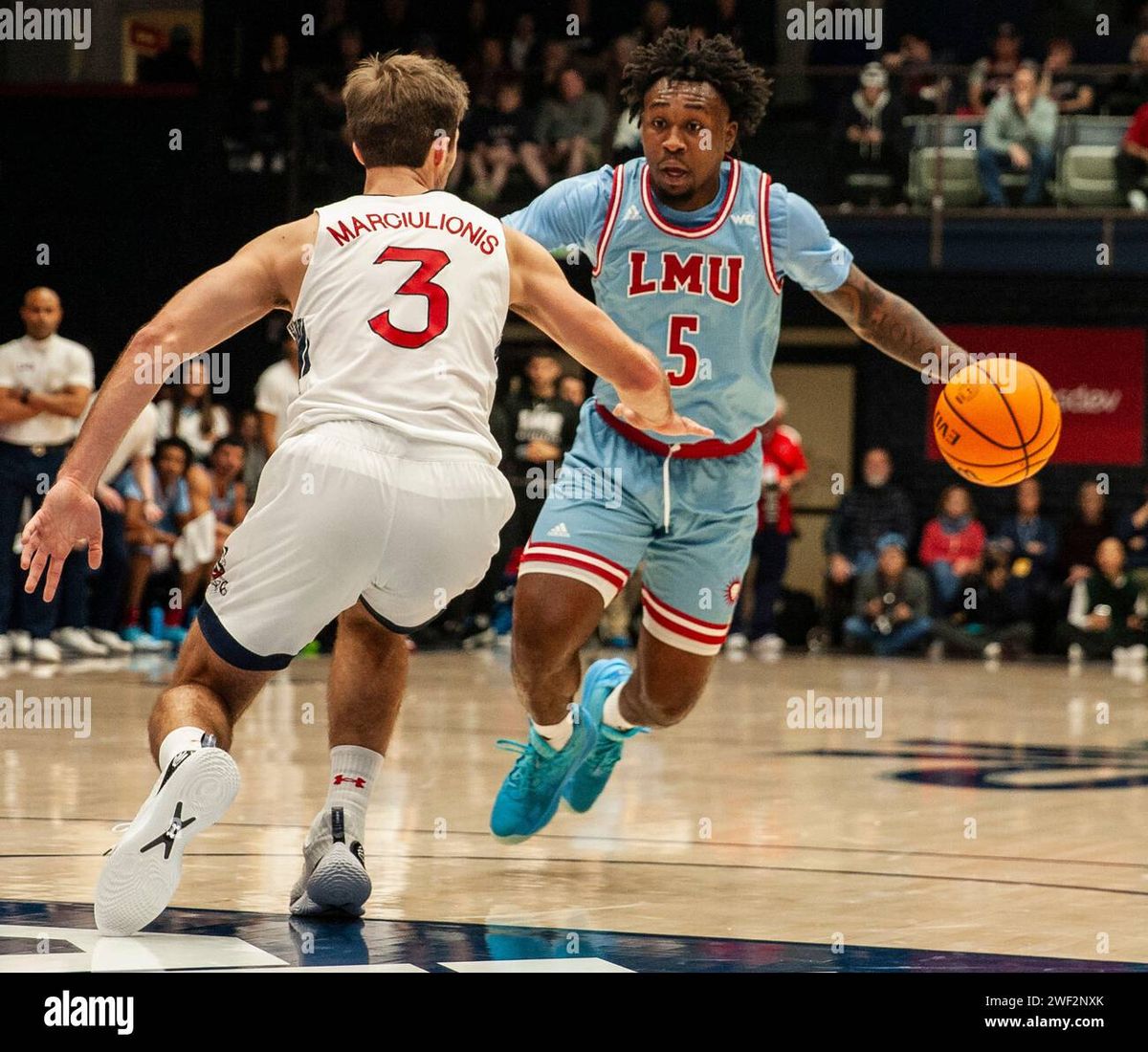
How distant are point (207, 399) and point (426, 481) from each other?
10389mm

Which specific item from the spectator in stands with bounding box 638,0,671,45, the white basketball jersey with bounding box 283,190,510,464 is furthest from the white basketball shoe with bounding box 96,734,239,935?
the spectator in stands with bounding box 638,0,671,45

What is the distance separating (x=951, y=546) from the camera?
50.6 feet

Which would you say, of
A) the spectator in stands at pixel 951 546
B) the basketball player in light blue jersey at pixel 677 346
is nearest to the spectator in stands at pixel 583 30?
the spectator in stands at pixel 951 546

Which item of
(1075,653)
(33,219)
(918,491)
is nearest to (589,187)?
(1075,653)

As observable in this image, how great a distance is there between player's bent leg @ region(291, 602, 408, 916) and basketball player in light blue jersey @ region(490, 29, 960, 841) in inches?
36.6

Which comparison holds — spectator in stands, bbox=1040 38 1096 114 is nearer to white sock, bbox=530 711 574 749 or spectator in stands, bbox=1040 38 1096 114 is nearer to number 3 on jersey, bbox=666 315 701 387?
number 3 on jersey, bbox=666 315 701 387

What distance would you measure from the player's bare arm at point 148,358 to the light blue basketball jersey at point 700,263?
1.50 m

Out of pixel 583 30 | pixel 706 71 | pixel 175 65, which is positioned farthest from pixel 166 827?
pixel 583 30

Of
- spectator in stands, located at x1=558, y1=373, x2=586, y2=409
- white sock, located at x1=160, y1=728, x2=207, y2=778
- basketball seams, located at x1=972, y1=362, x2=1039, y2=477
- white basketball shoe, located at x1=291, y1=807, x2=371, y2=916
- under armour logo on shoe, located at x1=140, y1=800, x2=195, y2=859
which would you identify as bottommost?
white basketball shoe, located at x1=291, y1=807, x2=371, y2=916

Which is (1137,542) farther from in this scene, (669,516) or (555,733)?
(555,733)

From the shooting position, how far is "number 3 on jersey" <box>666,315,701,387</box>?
566 centimetres
